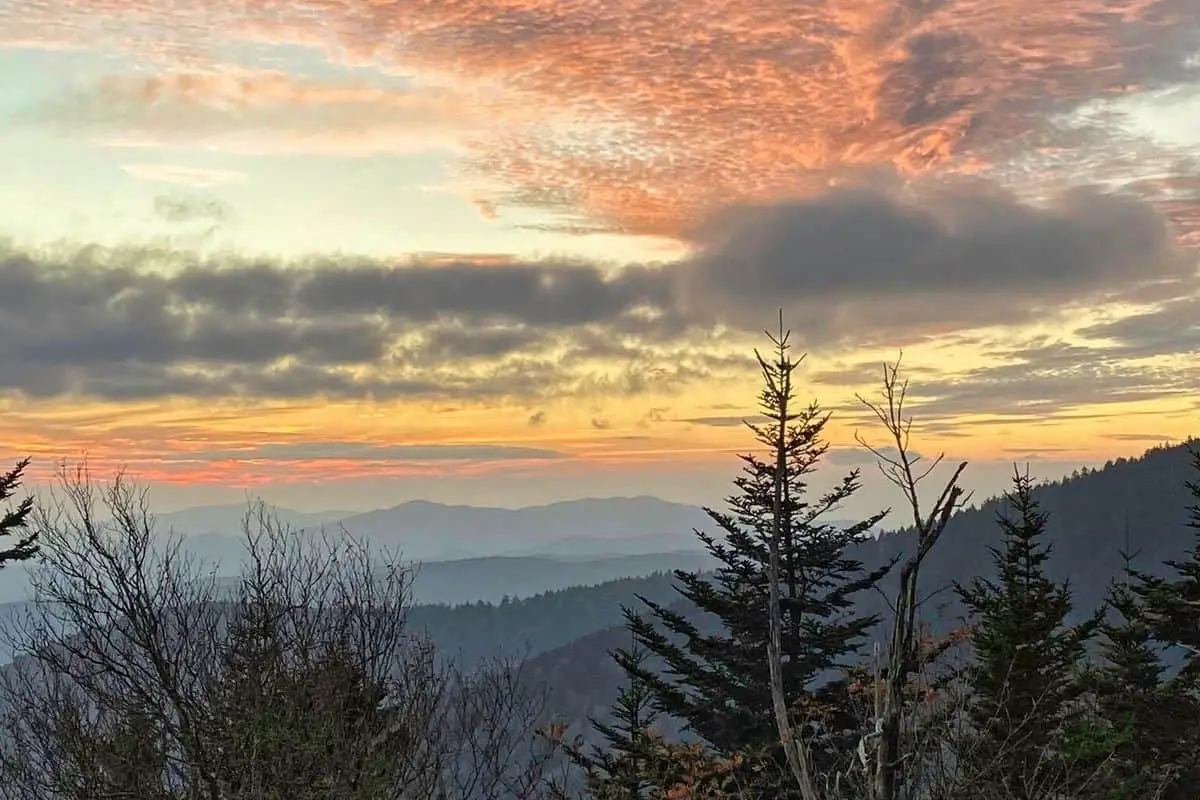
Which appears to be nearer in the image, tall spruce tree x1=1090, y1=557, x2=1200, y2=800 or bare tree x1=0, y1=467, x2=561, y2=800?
bare tree x1=0, y1=467, x2=561, y2=800

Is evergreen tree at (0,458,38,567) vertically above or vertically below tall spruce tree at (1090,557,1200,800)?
above

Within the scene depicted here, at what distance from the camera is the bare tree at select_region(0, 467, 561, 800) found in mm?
14164

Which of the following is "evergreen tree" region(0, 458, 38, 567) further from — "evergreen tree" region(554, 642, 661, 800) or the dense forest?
"evergreen tree" region(554, 642, 661, 800)

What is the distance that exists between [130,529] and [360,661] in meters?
4.50

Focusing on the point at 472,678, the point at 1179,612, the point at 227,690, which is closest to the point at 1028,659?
the point at 1179,612

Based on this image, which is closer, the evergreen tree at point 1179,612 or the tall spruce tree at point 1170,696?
the tall spruce tree at point 1170,696

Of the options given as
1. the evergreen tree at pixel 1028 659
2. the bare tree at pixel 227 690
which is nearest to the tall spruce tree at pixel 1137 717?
the evergreen tree at pixel 1028 659

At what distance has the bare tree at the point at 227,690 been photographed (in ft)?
46.5

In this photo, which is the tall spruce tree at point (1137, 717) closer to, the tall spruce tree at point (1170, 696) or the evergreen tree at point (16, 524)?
the tall spruce tree at point (1170, 696)

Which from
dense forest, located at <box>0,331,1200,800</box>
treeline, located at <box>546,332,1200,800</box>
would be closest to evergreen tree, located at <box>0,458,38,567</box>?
dense forest, located at <box>0,331,1200,800</box>

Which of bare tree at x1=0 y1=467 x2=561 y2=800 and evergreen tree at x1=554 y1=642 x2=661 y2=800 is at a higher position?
bare tree at x1=0 y1=467 x2=561 y2=800

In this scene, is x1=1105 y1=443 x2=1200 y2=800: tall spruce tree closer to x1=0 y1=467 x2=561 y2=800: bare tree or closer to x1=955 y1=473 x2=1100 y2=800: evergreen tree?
x1=955 y1=473 x2=1100 y2=800: evergreen tree

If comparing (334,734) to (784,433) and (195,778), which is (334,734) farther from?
(784,433)

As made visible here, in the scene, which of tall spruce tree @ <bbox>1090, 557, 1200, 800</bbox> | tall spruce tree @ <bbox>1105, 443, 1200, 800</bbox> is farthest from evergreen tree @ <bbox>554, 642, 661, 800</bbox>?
tall spruce tree @ <bbox>1105, 443, 1200, 800</bbox>
